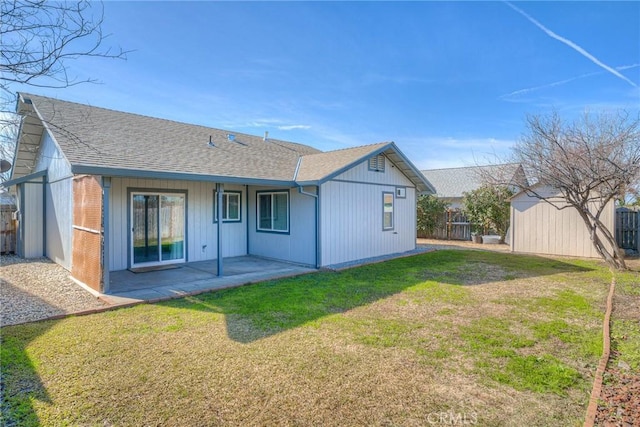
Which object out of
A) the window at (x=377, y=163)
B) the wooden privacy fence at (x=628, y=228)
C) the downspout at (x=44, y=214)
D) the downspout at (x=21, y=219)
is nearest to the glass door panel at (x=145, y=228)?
the downspout at (x=44, y=214)

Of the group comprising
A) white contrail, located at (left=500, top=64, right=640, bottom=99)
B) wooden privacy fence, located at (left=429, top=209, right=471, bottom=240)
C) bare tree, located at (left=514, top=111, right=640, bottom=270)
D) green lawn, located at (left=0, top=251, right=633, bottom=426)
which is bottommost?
green lawn, located at (left=0, top=251, right=633, bottom=426)

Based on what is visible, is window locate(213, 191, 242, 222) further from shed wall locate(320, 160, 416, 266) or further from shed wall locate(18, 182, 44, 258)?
shed wall locate(18, 182, 44, 258)

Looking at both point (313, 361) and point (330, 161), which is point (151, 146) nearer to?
point (330, 161)

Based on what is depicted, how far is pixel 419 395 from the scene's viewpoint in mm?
3164

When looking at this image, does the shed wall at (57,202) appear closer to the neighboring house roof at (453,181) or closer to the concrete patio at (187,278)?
the concrete patio at (187,278)

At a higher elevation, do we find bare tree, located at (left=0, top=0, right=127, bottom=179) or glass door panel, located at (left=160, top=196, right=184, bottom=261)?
bare tree, located at (left=0, top=0, right=127, bottom=179)

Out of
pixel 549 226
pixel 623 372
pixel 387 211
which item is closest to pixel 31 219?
pixel 387 211

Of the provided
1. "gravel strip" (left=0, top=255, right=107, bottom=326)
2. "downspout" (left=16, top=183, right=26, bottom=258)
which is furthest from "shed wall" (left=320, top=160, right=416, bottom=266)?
"downspout" (left=16, top=183, right=26, bottom=258)

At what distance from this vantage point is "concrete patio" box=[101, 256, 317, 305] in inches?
257

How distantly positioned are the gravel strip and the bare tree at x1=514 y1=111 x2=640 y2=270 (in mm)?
11564

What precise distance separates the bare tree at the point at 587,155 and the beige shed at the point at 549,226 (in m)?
0.75

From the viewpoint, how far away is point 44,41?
125 inches

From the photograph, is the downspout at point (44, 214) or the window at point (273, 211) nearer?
the window at point (273, 211)

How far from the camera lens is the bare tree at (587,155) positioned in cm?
866
